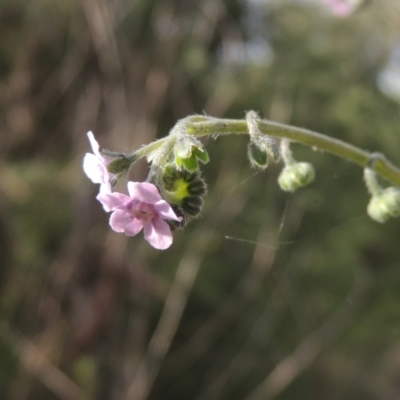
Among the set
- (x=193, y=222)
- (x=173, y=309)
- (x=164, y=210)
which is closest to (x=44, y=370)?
(x=173, y=309)

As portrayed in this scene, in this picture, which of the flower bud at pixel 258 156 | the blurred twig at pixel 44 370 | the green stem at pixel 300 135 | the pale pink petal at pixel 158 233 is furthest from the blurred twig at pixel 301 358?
the pale pink petal at pixel 158 233

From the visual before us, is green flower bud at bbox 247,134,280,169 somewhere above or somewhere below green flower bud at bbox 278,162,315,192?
below

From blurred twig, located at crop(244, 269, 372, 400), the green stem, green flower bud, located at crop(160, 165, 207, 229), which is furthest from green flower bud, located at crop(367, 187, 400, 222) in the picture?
blurred twig, located at crop(244, 269, 372, 400)

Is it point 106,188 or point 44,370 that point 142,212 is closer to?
point 106,188

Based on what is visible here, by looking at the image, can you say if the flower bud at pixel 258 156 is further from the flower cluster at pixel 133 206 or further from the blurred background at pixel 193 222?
the blurred background at pixel 193 222

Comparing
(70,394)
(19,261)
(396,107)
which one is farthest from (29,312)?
(396,107)

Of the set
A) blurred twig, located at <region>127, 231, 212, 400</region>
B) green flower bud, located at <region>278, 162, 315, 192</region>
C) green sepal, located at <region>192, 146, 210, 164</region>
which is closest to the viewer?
green sepal, located at <region>192, 146, 210, 164</region>

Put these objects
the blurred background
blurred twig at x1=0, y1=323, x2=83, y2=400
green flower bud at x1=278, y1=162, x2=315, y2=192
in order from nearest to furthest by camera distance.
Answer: green flower bud at x1=278, y1=162, x2=315, y2=192
blurred twig at x1=0, y1=323, x2=83, y2=400
the blurred background

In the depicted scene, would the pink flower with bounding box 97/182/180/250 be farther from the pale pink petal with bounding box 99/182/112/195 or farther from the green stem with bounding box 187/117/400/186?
the green stem with bounding box 187/117/400/186

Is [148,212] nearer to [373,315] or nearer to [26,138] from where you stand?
[26,138]
